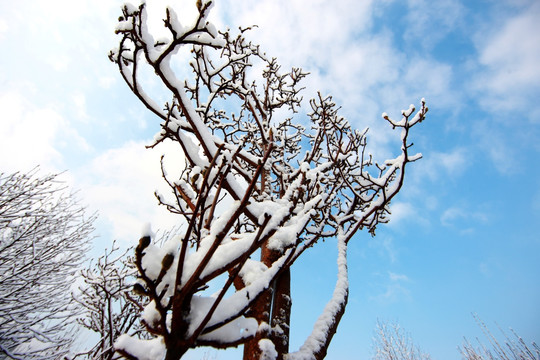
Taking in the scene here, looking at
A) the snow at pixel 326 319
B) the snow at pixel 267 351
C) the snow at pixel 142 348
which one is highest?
the snow at pixel 326 319

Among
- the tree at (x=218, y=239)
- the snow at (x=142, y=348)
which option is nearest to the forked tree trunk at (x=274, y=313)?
the tree at (x=218, y=239)

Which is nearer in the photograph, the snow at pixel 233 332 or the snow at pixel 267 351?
the snow at pixel 233 332

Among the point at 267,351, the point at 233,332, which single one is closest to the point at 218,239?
the point at 233,332

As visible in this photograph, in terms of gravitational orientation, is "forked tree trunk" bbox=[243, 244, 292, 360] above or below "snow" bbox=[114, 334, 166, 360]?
above

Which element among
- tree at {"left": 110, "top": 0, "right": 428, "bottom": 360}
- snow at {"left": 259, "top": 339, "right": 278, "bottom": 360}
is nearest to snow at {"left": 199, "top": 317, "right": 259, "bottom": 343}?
tree at {"left": 110, "top": 0, "right": 428, "bottom": 360}

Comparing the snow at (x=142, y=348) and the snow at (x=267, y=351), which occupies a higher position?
the snow at (x=267, y=351)

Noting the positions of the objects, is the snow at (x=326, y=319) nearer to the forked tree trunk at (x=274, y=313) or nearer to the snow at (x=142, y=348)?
the forked tree trunk at (x=274, y=313)

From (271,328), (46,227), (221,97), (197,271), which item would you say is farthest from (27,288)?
(197,271)

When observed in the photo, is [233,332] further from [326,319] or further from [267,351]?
[326,319]

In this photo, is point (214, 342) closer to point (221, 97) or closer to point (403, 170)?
point (403, 170)

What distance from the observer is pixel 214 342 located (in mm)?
Result: 989

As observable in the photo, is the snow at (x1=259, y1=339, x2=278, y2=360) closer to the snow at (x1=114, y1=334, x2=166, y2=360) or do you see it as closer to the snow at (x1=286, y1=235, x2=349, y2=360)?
the snow at (x1=286, y1=235, x2=349, y2=360)

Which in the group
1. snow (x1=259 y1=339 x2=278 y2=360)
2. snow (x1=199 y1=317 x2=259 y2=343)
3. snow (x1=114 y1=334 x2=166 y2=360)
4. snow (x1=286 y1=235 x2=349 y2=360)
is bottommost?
snow (x1=114 y1=334 x2=166 y2=360)

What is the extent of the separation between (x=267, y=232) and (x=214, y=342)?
48 centimetres
